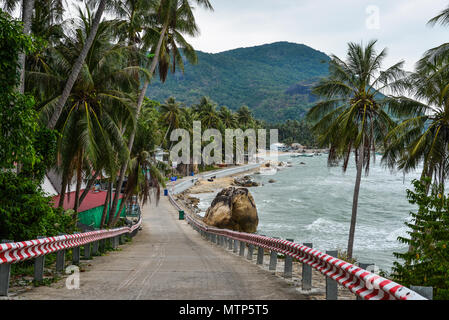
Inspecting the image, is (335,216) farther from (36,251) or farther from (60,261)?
(36,251)

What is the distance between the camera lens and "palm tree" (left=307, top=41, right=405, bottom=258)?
1910cm

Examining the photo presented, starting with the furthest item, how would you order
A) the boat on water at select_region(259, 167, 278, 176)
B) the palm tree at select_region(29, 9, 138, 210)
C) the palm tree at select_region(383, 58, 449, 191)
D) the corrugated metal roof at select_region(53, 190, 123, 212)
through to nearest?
1. the boat on water at select_region(259, 167, 278, 176)
2. the corrugated metal roof at select_region(53, 190, 123, 212)
3. the palm tree at select_region(383, 58, 449, 191)
4. the palm tree at select_region(29, 9, 138, 210)

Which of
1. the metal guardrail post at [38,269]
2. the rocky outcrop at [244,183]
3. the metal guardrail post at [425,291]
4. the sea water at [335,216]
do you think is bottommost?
the sea water at [335,216]

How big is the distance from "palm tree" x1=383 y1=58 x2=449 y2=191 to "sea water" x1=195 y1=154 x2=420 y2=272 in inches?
103

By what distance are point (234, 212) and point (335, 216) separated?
57.5 ft

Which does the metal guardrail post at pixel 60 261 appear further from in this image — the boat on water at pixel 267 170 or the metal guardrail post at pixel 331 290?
the boat on water at pixel 267 170

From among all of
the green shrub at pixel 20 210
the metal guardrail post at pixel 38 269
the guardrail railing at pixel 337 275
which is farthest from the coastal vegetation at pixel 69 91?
the guardrail railing at pixel 337 275

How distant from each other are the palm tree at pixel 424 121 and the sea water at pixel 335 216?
2623 mm

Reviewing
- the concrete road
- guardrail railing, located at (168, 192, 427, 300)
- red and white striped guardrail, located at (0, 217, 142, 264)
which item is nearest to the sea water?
guardrail railing, located at (168, 192, 427, 300)

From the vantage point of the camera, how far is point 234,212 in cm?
2862

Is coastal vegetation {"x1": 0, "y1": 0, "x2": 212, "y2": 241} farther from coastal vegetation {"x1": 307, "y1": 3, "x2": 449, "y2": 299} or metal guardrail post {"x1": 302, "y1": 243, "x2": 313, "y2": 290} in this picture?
coastal vegetation {"x1": 307, "y1": 3, "x2": 449, "y2": 299}

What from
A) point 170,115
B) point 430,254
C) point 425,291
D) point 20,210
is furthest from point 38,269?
point 170,115

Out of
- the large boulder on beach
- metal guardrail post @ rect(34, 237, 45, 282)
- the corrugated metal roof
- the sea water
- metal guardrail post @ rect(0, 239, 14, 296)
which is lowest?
the sea water

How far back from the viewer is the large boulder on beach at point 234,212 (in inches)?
1110
